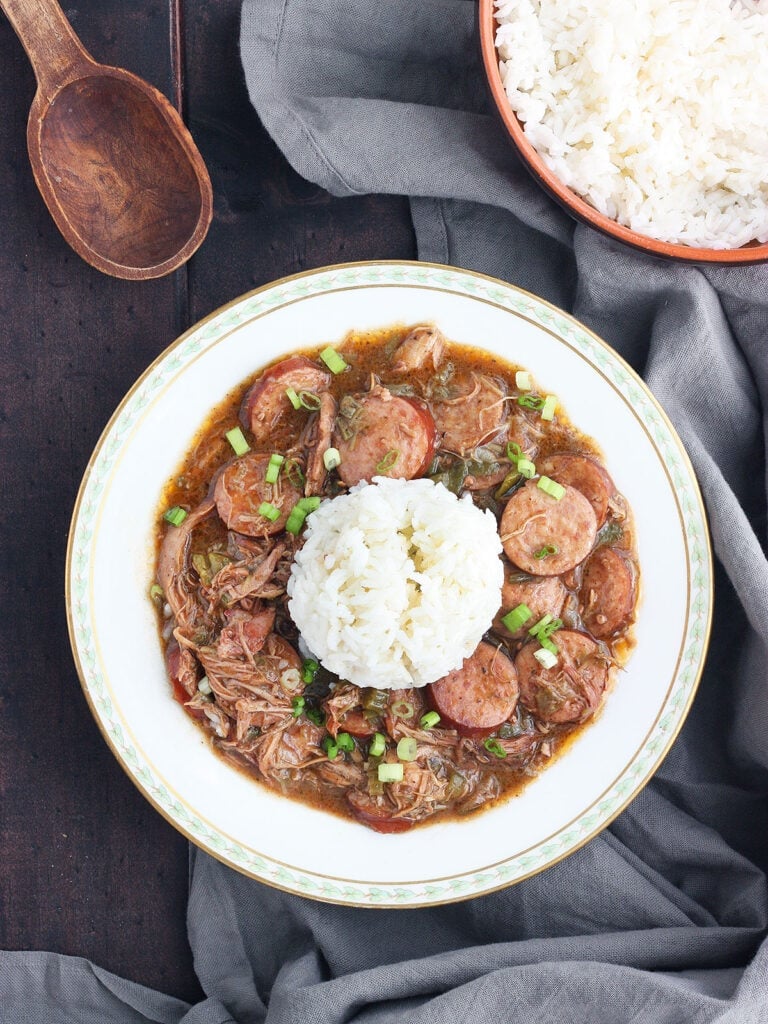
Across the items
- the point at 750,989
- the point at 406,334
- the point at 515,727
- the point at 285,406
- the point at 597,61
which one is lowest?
the point at 750,989

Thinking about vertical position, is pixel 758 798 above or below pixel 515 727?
below

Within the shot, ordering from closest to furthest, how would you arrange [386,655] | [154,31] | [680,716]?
[386,655] < [680,716] < [154,31]

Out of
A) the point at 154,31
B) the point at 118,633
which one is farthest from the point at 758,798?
the point at 154,31

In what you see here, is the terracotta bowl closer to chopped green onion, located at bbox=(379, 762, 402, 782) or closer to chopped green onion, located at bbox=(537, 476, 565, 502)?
chopped green onion, located at bbox=(537, 476, 565, 502)

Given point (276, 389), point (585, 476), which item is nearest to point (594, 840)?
point (585, 476)

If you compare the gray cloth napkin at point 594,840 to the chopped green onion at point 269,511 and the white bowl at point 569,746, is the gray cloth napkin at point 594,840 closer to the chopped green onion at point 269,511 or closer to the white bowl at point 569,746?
the white bowl at point 569,746

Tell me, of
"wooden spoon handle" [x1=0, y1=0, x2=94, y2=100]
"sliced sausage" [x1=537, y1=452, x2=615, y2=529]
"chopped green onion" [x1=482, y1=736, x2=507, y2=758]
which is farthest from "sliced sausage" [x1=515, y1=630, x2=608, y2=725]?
"wooden spoon handle" [x1=0, y1=0, x2=94, y2=100]

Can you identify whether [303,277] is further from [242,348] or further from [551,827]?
[551,827]
